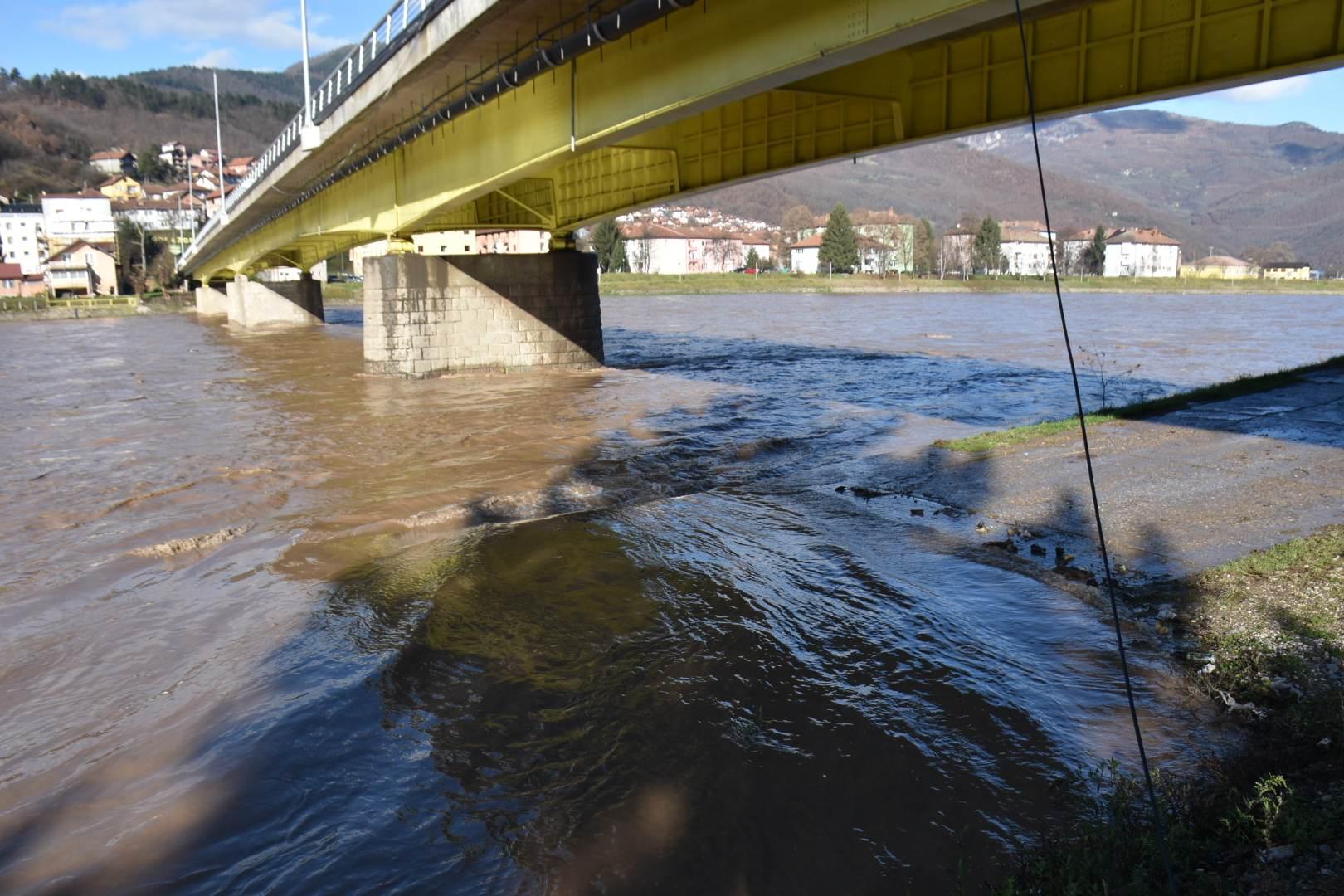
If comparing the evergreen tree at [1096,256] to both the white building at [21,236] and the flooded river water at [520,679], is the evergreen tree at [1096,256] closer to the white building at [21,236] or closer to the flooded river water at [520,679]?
the flooded river water at [520,679]

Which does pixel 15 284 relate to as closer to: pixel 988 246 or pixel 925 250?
pixel 925 250

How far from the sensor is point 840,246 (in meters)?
117

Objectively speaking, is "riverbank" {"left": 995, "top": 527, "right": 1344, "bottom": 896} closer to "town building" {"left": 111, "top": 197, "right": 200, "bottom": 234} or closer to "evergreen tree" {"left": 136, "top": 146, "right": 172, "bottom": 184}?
"town building" {"left": 111, "top": 197, "right": 200, "bottom": 234}

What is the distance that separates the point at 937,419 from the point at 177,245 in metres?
111

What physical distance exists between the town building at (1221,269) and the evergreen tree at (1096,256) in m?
10.2

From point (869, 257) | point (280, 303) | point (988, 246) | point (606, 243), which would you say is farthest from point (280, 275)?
point (869, 257)

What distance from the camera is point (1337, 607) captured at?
5.97 m

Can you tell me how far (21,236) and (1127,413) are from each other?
145 meters

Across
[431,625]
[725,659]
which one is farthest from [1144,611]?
[431,625]

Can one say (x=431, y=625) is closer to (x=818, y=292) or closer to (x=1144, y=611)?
(x=1144, y=611)

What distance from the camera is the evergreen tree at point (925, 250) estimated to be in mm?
134375

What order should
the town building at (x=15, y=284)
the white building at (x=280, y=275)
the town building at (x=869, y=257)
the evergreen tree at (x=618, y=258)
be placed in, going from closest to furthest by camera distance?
1. the white building at (x=280, y=275)
2. the town building at (x=15, y=284)
3. the evergreen tree at (x=618, y=258)
4. the town building at (x=869, y=257)

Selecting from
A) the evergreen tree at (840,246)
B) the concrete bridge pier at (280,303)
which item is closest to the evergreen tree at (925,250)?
the evergreen tree at (840,246)

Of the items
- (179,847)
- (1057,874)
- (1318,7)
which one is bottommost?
(179,847)
